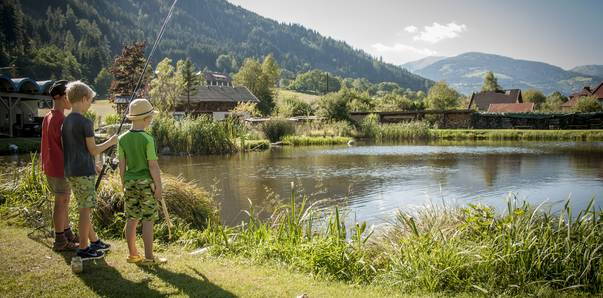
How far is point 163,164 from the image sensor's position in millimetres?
19938

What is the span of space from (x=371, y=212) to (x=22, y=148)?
1991 centimetres

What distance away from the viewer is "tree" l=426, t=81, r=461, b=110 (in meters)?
69.8

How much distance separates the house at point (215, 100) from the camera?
53.2 m

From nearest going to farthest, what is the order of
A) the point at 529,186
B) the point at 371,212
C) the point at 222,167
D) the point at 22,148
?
the point at 371,212, the point at 529,186, the point at 222,167, the point at 22,148

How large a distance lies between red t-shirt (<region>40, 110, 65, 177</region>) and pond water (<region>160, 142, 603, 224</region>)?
3.70 metres

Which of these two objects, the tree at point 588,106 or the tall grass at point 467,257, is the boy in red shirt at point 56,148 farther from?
the tree at point 588,106

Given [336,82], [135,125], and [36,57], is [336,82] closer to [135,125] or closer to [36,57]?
[36,57]

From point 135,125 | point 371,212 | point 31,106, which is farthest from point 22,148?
point 135,125

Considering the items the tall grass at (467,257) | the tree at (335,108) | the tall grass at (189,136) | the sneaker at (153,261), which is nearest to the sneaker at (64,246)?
the sneaker at (153,261)

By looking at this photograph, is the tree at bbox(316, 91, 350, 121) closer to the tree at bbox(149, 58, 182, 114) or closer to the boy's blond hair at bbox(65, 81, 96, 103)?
the tree at bbox(149, 58, 182, 114)

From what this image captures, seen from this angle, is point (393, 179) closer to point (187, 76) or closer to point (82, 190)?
point (82, 190)

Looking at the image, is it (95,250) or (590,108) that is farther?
(590,108)

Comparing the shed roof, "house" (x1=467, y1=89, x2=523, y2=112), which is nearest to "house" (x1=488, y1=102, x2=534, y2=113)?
"house" (x1=467, y1=89, x2=523, y2=112)

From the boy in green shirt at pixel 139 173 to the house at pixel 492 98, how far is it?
285ft
